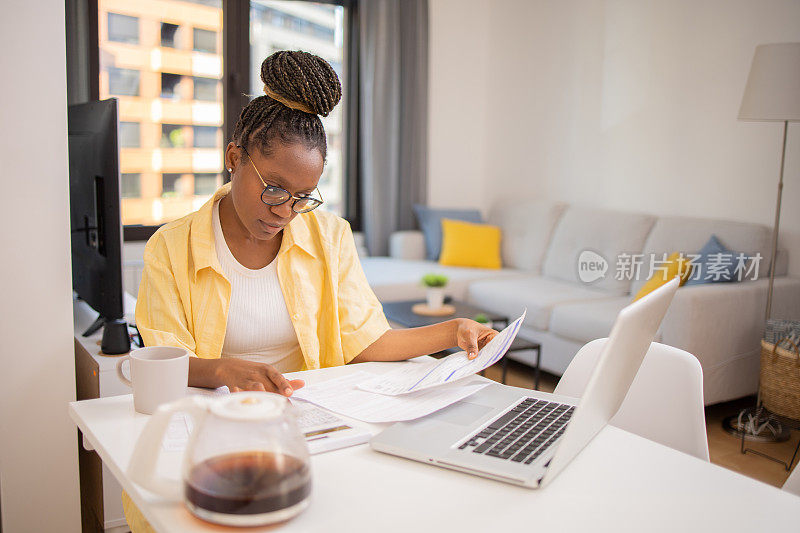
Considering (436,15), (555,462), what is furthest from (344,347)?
(436,15)

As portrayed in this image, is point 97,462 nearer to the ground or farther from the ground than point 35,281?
nearer to the ground

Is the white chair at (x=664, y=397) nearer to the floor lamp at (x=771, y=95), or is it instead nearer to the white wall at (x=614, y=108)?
Result: the floor lamp at (x=771, y=95)

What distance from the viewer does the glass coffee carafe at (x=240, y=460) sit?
27.5 inches

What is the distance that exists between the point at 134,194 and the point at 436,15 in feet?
8.05

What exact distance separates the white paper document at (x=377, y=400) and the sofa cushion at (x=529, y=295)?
2488mm

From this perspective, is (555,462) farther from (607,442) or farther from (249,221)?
(249,221)

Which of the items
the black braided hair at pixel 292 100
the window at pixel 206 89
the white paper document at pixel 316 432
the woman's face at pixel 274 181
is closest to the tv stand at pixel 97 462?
the woman's face at pixel 274 181

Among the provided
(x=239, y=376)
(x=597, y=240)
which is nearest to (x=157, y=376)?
(x=239, y=376)

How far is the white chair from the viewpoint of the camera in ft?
4.22

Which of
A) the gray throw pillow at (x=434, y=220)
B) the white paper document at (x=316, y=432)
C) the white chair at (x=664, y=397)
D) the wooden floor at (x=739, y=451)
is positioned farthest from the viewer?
the gray throw pillow at (x=434, y=220)

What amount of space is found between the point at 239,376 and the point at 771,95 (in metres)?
2.77

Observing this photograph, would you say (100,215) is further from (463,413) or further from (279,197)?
(463,413)

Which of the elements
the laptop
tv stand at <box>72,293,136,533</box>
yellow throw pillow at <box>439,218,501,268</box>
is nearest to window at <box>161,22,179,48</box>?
yellow throw pillow at <box>439,218,501,268</box>

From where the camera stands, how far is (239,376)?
1.11m
